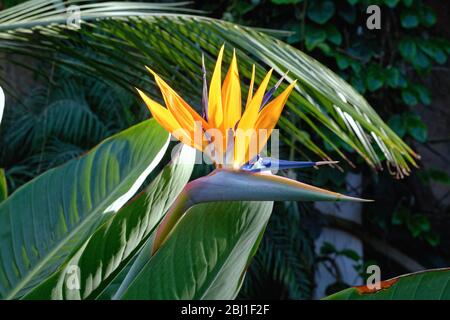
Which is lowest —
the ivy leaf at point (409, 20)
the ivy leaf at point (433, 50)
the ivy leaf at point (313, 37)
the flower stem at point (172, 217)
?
the flower stem at point (172, 217)

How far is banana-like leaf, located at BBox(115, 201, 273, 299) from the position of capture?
0.64 metres

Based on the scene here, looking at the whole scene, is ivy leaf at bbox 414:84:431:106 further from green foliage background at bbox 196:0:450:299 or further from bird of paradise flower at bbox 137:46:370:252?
bird of paradise flower at bbox 137:46:370:252

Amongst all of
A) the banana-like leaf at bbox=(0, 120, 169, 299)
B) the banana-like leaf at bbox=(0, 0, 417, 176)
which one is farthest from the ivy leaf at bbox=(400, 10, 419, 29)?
the banana-like leaf at bbox=(0, 120, 169, 299)

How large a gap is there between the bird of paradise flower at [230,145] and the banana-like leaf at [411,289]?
9cm

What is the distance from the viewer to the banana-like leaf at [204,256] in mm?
644

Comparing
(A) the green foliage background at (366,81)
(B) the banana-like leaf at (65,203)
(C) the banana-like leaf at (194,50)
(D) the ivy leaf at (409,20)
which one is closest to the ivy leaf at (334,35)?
(A) the green foliage background at (366,81)

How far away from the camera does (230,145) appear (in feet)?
1.91

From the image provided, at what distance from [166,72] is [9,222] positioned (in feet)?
1.64

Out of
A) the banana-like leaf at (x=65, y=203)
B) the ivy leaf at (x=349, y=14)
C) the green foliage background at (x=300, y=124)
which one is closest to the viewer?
the banana-like leaf at (x=65, y=203)

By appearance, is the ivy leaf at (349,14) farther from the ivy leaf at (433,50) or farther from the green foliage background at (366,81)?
the ivy leaf at (433,50)

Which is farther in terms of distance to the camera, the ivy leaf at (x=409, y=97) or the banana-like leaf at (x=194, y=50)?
the ivy leaf at (x=409, y=97)

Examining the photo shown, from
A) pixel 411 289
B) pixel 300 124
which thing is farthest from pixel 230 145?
pixel 300 124

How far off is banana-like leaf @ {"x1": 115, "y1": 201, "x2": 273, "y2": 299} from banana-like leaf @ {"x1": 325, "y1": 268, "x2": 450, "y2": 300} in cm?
10
